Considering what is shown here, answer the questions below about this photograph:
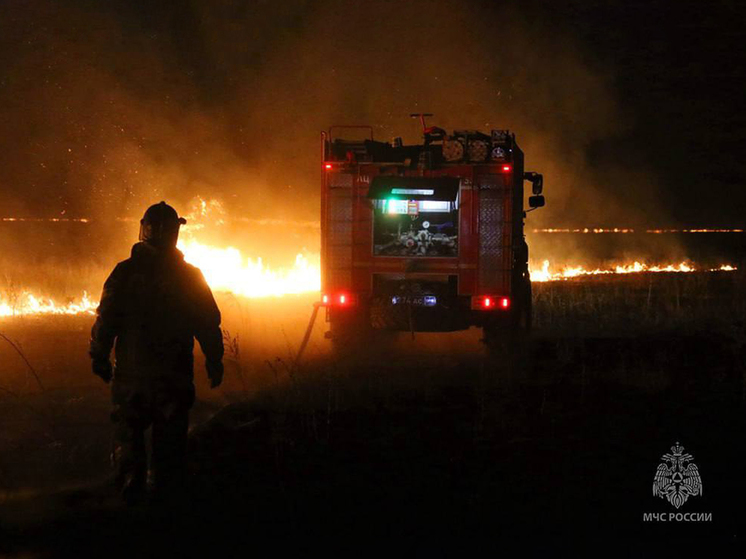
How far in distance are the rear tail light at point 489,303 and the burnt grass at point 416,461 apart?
0.72 meters

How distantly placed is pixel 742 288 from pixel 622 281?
559cm

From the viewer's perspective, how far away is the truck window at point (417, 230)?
13.7 metres

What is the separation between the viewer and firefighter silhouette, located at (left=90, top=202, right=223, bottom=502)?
20.4ft

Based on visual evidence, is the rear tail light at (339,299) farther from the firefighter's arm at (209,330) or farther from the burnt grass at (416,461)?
the firefighter's arm at (209,330)

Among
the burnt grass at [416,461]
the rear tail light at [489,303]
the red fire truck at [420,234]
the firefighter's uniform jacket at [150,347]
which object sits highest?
the red fire truck at [420,234]

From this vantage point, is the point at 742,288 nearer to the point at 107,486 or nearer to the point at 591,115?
the point at 107,486

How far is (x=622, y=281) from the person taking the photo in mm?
31812

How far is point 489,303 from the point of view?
45.1 ft

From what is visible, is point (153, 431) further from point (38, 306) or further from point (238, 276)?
point (238, 276)

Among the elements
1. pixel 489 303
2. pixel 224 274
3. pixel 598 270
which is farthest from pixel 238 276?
pixel 598 270

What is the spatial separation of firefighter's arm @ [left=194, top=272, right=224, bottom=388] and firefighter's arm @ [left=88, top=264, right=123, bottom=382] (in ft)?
1.58

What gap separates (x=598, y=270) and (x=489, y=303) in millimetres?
27914

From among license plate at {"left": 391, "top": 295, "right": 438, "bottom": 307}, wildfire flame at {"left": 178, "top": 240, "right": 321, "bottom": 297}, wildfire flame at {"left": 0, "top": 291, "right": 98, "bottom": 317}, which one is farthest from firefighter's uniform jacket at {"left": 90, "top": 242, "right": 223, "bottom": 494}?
wildfire flame at {"left": 178, "top": 240, "right": 321, "bottom": 297}

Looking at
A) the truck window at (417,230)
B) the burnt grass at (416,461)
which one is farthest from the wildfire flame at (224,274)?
the burnt grass at (416,461)
